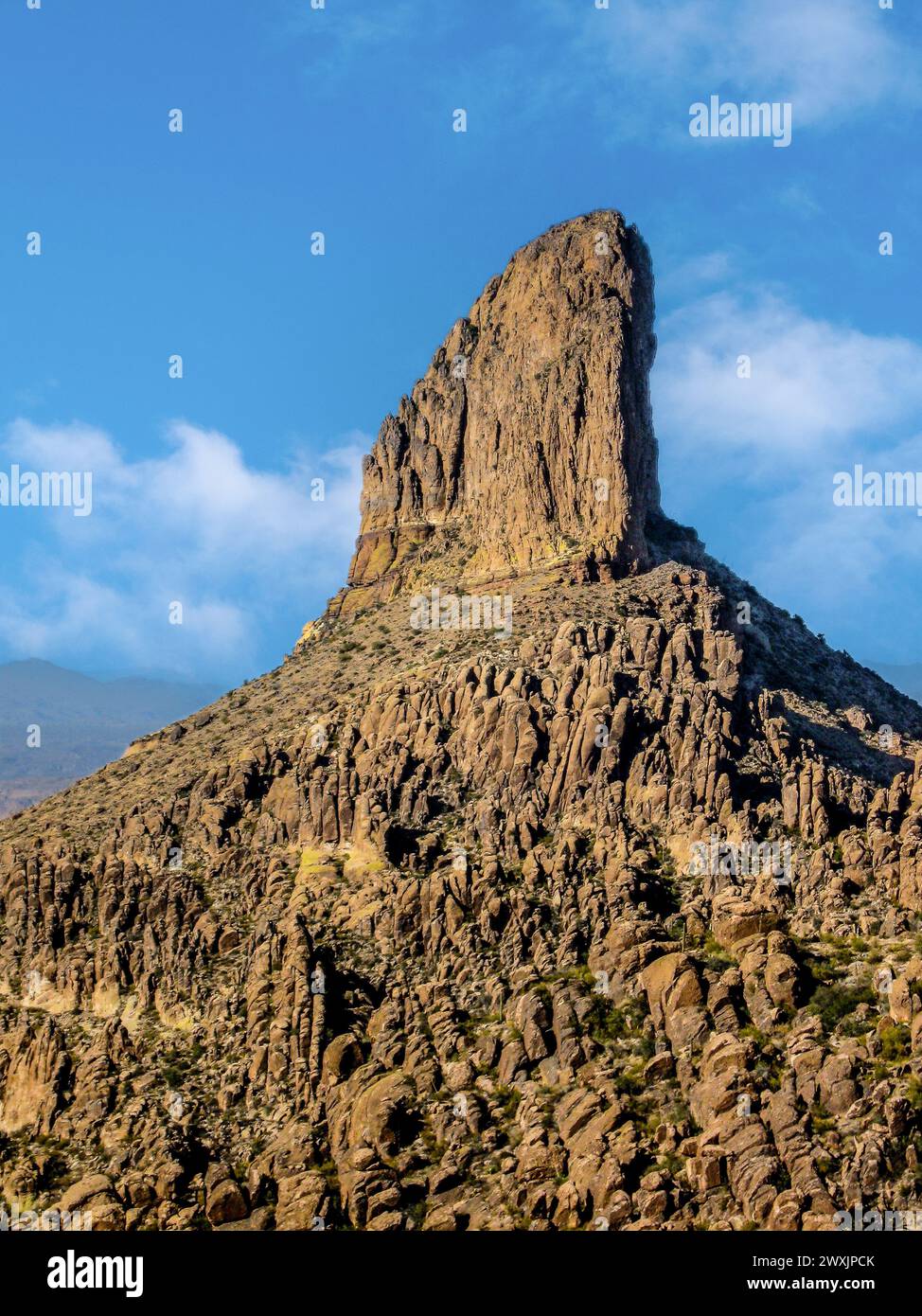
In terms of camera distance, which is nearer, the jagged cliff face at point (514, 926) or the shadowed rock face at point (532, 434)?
the jagged cliff face at point (514, 926)

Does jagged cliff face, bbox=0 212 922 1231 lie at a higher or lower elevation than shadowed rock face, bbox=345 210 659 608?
lower

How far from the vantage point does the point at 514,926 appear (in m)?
109

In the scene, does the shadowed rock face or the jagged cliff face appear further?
the shadowed rock face

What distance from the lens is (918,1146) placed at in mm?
84625

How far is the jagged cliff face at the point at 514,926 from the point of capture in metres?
91.6

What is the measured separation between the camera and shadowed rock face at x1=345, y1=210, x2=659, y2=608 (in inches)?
5817

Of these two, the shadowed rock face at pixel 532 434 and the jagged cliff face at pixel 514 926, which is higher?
the shadowed rock face at pixel 532 434

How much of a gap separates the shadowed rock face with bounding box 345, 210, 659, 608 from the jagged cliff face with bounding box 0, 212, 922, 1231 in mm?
472

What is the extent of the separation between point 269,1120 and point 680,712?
37.2 meters

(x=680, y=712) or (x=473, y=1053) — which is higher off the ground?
(x=680, y=712)

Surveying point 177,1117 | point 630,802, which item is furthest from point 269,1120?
point 630,802

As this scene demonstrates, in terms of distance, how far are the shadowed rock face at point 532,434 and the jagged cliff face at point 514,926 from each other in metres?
0.47
